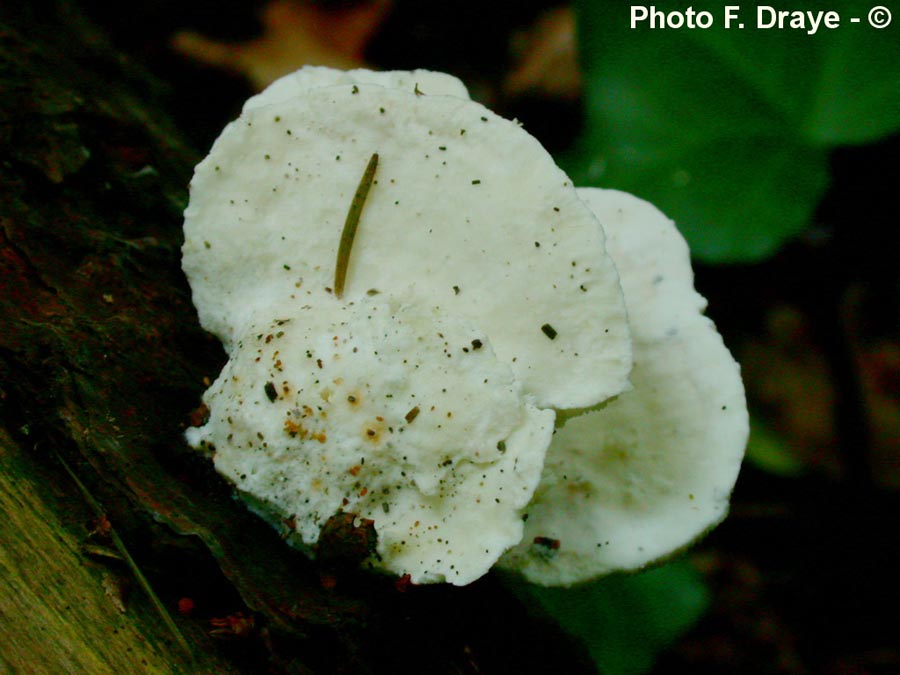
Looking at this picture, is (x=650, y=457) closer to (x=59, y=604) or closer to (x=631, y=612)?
(x=631, y=612)

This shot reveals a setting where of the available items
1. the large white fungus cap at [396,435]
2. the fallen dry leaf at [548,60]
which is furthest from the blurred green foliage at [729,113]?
the large white fungus cap at [396,435]

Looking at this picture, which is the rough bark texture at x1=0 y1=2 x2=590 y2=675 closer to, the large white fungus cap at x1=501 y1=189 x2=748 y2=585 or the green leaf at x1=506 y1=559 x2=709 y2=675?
the large white fungus cap at x1=501 y1=189 x2=748 y2=585

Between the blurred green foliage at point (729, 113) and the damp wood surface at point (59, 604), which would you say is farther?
the blurred green foliage at point (729, 113)

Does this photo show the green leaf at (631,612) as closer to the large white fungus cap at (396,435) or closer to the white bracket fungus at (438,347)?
the white bracket fungus at (438,347)

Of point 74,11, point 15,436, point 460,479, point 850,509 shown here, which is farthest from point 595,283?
point 850,509

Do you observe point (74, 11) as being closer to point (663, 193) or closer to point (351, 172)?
point (351, 172)

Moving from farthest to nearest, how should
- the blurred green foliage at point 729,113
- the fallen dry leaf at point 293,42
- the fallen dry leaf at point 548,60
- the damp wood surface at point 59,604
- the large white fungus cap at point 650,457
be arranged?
the fallen dry leaf at point 548,60, the fallen dry leaf at point 293,42, the blurred green foliage at point 729,113, the large white fungus cap at point 650,457, the damp wood surface at point 59,604
